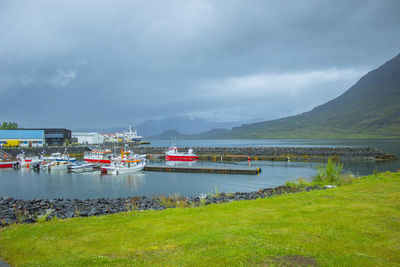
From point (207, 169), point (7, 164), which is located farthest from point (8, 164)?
point (207, 169)

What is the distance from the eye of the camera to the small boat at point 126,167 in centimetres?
5783

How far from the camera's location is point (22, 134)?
342ft

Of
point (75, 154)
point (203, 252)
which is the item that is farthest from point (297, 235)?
point (75, 154)

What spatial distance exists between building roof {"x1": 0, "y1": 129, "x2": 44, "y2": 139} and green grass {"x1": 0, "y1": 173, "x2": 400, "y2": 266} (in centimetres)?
10872

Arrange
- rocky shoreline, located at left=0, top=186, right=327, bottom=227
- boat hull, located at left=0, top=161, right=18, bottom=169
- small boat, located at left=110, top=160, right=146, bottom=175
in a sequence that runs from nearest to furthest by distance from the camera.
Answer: rocky shoreline, located at left=0, top=186, right=327, bottom=227
small boat, located at left=110, top=160, right=146, bottom=175
boat hull, located at left=0, top=161, right=18, bottom=169

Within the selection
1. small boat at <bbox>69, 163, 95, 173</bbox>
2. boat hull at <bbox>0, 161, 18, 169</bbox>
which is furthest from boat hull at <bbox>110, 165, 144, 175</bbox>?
boat hull at <bbox>0, 161, 18, 169</bbox>

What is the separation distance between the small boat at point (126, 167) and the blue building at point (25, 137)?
6099 cm

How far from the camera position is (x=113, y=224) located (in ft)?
38.6

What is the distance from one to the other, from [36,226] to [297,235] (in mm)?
10710

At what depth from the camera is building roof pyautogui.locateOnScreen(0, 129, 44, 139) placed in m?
102

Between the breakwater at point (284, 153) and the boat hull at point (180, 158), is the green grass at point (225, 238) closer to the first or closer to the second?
the breakwater at point (284, 153)

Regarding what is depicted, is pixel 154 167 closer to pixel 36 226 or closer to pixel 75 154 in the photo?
pixel 75 154

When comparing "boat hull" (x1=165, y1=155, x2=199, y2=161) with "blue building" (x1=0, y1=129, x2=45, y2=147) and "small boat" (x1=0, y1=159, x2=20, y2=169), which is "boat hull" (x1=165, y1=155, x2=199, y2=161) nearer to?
"small boat" (x1=0, y1=159, x2=20, y2=169)

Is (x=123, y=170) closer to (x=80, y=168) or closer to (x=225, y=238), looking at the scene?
(x=80, y=168)
